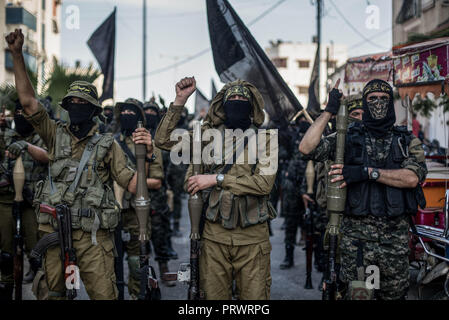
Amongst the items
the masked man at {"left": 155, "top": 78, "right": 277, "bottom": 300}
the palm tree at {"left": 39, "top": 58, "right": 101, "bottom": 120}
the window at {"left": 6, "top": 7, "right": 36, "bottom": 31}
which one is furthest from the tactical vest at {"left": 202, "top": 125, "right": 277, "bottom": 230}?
the window at {"left": 6, "top": 7, "right": 36, "bottom": 31}

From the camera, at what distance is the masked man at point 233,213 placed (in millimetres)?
3523

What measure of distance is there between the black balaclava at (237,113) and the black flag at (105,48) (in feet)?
16.6

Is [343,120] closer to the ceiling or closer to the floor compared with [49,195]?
closer to the ceiling

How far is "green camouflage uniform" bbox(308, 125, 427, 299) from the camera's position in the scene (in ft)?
12.1

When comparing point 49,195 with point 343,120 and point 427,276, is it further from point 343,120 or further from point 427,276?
point 427,276

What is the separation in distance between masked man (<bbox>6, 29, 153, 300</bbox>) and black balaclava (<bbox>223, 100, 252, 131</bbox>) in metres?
0.65

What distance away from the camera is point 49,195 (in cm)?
372

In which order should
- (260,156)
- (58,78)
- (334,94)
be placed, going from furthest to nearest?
1. (58,78)
2. (260,156)
3. (334,94)

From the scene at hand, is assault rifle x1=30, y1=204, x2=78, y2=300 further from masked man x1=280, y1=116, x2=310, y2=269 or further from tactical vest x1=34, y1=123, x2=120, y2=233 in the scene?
masked man x1=280, y1=116, x2=310, y2=269

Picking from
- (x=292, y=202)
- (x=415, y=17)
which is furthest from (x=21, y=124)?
(x=415, y=17)

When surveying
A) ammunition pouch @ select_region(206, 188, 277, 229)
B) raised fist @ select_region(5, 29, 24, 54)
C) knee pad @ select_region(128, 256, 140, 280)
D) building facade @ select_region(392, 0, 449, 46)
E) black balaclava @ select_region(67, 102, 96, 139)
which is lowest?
knee pad @ select_region(128, 256, 140, 280)

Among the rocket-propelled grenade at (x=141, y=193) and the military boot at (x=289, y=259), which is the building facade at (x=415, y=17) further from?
the rocket-propelled grenade at (x=141, y=193)
